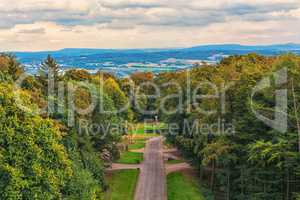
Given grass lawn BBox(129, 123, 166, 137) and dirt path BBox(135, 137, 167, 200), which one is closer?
dirt path BBox(135, 137, 167, 200)

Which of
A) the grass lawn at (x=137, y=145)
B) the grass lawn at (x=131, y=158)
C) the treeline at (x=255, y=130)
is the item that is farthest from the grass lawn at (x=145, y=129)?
the treeline at (x=255, y=130)

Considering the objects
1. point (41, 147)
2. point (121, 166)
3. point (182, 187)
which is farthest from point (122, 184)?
point (41, 147)

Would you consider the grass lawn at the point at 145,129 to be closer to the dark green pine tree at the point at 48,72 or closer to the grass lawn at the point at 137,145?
the grass lawn at the point at 137,145

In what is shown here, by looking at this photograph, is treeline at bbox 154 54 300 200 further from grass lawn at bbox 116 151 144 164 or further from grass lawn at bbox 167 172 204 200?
grass lawn at bbox 116 151 144 164

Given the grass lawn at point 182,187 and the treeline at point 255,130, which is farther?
the grass lawn at point 182,187

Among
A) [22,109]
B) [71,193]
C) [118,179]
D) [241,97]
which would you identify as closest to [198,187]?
[118,179]

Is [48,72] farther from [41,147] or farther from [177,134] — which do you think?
[41,147]

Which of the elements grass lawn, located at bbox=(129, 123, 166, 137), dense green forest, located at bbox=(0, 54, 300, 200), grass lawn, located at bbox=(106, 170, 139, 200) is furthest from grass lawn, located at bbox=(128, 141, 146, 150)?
dense green forest, located at bbox=(0, 54, 300, 200)
